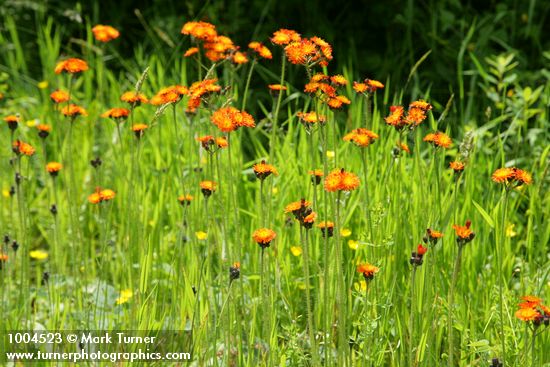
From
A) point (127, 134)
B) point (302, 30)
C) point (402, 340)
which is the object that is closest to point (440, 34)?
point (302, 30)

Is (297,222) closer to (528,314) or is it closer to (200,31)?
(200,31)

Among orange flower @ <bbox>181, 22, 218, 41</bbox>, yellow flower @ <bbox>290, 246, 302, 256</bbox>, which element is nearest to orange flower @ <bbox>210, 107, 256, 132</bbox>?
orange flower @ <bbox>181, 22, 218, 41</bbox>

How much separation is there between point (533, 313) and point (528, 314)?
0.02 meters

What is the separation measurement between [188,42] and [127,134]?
1.18m

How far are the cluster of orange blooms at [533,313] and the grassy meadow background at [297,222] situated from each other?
0.10 feet

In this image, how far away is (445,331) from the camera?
2191 millimetres

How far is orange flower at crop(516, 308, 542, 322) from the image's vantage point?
5.00 ft

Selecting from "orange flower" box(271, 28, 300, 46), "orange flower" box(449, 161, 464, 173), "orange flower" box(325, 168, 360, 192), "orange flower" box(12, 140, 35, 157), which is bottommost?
"orange flower" box(325, 168, 360, 192)

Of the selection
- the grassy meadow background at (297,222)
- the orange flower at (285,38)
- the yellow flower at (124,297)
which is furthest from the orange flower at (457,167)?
the yellow flower at (124,297)

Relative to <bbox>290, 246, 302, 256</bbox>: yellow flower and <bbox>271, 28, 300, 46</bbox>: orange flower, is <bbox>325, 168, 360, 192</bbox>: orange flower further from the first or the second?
<bbox>290, 246, 302, 256</bbox>: yellow flower

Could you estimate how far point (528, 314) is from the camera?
1530mm

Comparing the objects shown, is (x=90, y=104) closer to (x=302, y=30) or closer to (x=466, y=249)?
(x=302, y=30)

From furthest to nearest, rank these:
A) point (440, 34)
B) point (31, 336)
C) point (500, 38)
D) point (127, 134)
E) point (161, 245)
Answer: point (440, 34), point (500, 38), point (127, 134), point (161, 245), point (31, 336)

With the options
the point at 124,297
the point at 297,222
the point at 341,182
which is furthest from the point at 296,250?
the point at 341,182
